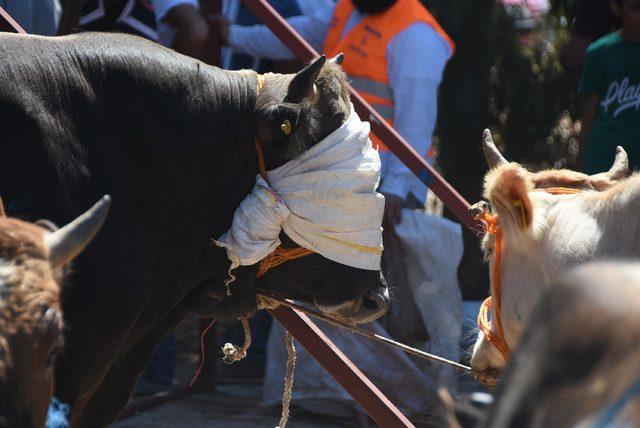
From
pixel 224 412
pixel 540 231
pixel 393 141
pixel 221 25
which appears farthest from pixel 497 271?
pixel 221 25

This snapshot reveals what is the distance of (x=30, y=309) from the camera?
92.0 inches

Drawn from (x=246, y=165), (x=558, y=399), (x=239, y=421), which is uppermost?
(x=558, y=399)

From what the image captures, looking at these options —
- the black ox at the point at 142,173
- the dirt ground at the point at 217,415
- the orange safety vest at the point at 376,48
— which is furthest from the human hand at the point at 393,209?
the black ox at the point at 142,173

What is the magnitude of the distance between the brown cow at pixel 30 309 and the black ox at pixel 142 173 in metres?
0.57

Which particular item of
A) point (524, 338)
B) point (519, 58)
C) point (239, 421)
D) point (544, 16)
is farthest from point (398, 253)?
point (524, 338)

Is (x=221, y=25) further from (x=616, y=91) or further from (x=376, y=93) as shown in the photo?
(x=616, y=91)

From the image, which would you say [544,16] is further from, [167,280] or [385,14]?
[167,280]

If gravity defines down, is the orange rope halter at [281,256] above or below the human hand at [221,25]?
above

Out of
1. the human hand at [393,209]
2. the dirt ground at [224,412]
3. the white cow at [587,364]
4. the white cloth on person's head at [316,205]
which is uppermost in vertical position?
the white cow at [587,364]

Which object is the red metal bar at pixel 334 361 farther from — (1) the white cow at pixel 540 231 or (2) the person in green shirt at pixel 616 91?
(2) the person in green shirt at pixel 616 91

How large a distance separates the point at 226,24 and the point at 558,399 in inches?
187

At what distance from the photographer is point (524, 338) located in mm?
1584

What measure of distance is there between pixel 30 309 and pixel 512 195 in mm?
1616

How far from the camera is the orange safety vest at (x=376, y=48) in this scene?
5824 mm
